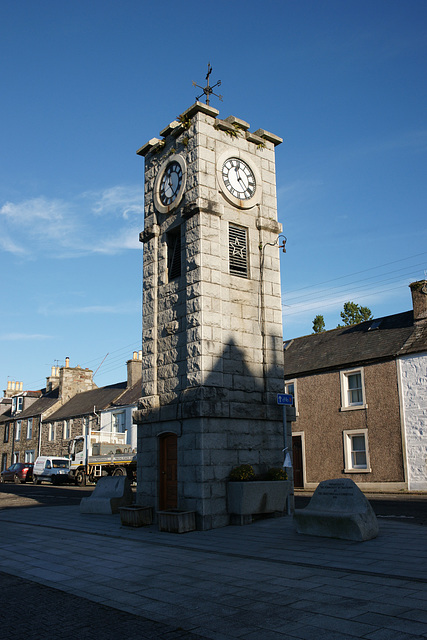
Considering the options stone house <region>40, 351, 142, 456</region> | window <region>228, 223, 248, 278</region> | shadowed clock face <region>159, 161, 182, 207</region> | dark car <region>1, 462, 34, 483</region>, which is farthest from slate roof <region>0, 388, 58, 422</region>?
window <region>228, 223, 248, 278</region>

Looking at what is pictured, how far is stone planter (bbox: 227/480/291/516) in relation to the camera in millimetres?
11969

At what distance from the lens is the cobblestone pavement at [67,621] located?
524 centimetres

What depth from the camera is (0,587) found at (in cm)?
720

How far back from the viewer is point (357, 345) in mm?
27281

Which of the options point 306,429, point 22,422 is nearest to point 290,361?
point 306,429

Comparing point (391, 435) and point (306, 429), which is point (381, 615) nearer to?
point (391, 435)

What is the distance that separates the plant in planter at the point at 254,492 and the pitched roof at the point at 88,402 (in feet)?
100

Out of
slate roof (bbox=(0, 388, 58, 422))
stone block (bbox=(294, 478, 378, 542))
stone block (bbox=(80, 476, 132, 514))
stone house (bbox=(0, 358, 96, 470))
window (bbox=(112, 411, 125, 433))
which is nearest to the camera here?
stone block (bbox=(294, 478, 378, 542))

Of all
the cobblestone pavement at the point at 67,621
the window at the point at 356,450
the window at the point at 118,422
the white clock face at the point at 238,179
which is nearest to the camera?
the cobblestone pavement at the point at 67,621

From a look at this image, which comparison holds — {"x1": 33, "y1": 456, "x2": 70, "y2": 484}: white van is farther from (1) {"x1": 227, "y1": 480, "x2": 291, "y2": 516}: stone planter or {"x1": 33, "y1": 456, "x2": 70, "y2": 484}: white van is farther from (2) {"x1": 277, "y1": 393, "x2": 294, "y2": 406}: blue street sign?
(1) {"x1": 227, "y1": 480, "x2": 291, "y2": 516}: stone planter

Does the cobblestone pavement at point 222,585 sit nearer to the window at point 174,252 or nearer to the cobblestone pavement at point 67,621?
the cobblestone pavement at point 67,621

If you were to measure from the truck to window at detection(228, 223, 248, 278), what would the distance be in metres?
20.0

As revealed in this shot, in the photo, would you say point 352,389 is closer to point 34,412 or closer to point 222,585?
point 222,585

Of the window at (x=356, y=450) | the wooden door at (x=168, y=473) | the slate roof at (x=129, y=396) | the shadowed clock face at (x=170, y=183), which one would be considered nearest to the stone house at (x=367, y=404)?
the window at (x=356, y=450)
